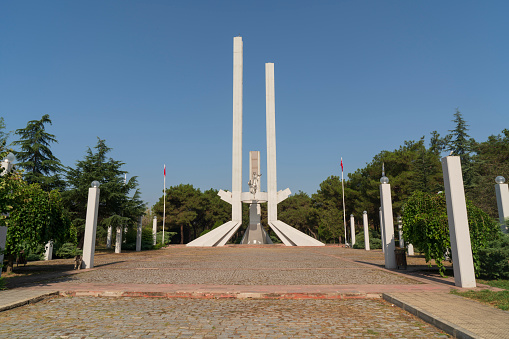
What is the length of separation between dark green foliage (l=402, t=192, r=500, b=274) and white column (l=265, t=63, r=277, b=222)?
90.6ft

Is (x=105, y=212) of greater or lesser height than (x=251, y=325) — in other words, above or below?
above

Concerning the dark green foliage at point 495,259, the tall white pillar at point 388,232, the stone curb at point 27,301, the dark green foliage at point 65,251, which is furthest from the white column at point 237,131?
the stone curb at point 27,301

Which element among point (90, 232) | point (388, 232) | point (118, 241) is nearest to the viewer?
point (388, 232)

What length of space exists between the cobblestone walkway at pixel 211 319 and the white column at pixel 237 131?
99.3 feet

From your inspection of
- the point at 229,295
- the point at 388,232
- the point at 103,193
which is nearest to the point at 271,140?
the point at 103,193

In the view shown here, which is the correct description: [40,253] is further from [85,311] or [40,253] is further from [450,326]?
[450,326]

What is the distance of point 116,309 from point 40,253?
13439 mm

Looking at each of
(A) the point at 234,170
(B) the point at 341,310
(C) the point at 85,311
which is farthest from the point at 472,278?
(A) the point at 234,170

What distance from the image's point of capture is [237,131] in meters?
38.0

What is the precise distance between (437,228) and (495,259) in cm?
150

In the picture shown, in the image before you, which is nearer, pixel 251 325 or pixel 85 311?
pixel 251 325

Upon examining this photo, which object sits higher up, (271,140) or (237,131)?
(237,131)

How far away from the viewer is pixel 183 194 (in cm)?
4956

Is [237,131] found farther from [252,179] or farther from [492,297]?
[492,297]
